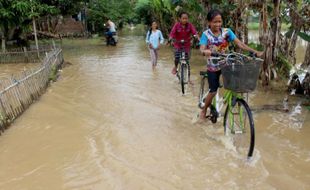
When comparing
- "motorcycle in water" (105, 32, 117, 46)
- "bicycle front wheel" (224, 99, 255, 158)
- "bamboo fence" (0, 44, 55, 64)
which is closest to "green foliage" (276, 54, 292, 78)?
"bicycle front wheel" (224, 99, 255, 158)

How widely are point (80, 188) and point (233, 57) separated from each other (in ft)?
8.07

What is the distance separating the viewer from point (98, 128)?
6.41 metres

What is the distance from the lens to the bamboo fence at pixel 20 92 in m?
6.53

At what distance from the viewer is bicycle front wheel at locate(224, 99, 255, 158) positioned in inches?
186

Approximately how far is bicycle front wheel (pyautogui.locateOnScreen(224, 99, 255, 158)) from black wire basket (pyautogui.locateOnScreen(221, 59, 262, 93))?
30 centimetres

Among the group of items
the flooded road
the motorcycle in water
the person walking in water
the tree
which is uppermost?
the tree

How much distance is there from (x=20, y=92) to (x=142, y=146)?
3163 mm

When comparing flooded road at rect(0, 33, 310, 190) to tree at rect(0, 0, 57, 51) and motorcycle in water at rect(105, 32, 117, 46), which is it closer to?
tree at rect(0, 0, 57, 51)

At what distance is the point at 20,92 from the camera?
741 centimetres

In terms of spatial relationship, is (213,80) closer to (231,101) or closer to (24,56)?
(231,101)

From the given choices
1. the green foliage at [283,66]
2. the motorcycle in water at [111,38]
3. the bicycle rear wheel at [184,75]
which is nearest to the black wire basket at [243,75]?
the bicycle rear wheel at [184,75]

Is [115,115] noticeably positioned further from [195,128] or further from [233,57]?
[233,57]

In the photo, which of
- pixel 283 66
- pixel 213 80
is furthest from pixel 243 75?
pixel 283 66

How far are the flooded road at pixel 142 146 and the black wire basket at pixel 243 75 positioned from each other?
947mm
